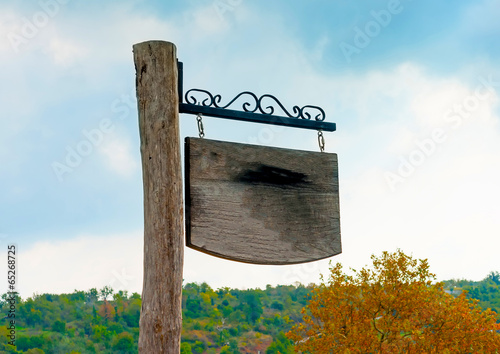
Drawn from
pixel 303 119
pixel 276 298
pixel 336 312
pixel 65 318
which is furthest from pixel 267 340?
pixel 303 119

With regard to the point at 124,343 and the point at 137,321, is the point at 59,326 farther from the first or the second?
the point at 137,321

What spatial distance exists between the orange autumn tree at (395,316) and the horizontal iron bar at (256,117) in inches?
367

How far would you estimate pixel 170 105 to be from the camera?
3209 mm

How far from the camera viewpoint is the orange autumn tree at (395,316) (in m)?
12.5

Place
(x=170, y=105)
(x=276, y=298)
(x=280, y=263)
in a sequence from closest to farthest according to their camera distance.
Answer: (x=170, y=105) → (x=280, y=263) → (x=276, y=298)

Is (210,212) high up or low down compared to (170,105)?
down

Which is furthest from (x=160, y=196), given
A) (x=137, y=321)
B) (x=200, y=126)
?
(x=137, y=321)

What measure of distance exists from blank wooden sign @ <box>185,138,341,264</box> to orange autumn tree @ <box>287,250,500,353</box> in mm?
9343

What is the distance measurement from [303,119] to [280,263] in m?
1.01

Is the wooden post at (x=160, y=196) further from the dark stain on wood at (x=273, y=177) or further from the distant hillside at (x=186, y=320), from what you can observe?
the distant hillside at (x=186, y=320)

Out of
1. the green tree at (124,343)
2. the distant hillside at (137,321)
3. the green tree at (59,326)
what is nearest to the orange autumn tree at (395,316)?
the distant hillside at (137,321)

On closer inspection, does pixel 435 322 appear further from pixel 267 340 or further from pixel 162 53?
pixel 267 340

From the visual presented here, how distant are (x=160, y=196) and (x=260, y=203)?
2.25 ft

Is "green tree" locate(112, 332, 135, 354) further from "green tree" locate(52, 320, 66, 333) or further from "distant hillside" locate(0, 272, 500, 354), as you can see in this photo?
"green tree" locate(52, 320, 66, 333)
